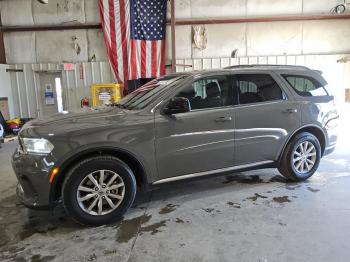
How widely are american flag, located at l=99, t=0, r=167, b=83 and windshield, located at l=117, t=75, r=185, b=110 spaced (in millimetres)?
5659

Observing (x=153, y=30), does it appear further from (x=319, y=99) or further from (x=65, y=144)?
(x=65, y=144)

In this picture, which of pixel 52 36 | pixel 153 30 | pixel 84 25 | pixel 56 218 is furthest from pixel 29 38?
pixel 56 218

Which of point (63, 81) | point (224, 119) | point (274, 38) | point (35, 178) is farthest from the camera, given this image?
point (63, 81)

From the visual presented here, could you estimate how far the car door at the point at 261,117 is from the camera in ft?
11.5

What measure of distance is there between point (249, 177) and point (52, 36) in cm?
809

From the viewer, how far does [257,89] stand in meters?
3.66

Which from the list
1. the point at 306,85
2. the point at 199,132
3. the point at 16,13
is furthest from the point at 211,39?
the point at 199,132

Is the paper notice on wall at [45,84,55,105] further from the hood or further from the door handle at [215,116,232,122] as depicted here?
the door handle at [215,116,232,122]

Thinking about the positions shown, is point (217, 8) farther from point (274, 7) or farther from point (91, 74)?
point (91, 74)

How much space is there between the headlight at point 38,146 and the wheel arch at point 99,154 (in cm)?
19

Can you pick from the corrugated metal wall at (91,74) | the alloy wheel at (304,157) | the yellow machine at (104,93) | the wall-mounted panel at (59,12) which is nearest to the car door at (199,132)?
the alloy wheel at (304,157)

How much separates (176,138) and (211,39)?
23.0ft

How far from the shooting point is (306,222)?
9.37ft

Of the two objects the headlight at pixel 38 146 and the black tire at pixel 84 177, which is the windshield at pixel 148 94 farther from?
the headlight at pixel 38 146
